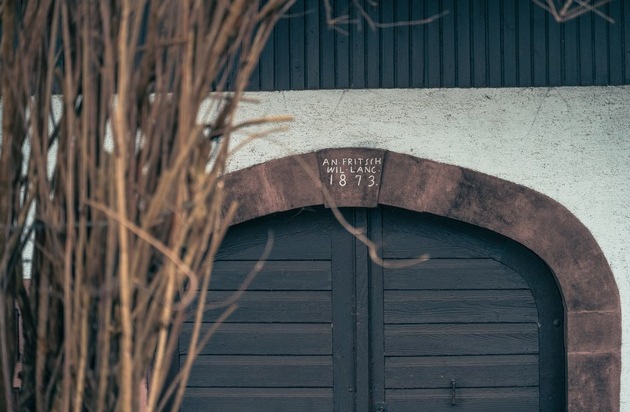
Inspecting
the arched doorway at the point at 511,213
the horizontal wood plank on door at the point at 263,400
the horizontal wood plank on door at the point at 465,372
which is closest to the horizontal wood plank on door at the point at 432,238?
the arched doorway at the point at 511,213

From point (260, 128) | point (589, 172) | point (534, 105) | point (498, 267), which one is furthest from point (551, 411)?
point (260, 128)

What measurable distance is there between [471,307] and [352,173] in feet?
3.19

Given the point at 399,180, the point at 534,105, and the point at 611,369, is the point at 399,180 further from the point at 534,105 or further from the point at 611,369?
the point at 611,369

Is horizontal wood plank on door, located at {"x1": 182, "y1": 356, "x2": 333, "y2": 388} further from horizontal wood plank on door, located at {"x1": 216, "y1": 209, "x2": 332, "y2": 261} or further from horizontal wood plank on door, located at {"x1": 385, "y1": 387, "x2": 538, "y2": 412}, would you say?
horizontal wood plank on door, located at {"x1": 216, "y1": 209, "x2": 332, "y2": 261}

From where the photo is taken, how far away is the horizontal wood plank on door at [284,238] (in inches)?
224

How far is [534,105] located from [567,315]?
3.66 feet

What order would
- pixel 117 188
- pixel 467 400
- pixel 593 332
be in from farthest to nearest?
pixel 467 400 < pixel 593 332 < pixel 117 188

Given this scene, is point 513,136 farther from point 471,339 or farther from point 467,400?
point 467,400

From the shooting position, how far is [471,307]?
5680mm

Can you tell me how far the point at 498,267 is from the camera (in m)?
5.69

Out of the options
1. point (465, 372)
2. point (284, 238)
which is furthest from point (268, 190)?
point (465, 372)

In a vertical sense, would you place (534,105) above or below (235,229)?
above

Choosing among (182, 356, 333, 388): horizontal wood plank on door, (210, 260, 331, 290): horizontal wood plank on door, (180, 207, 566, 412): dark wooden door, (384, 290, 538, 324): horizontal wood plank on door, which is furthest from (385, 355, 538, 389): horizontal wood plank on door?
(210, 260, 331, 290): horizontal wood plank on door

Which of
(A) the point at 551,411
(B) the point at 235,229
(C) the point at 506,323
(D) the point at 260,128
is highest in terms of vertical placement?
(D) the point at 260,128
